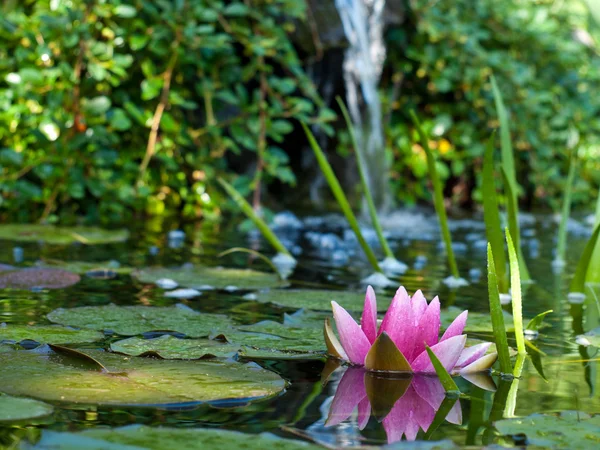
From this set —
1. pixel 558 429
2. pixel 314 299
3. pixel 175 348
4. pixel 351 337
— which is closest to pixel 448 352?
pixel 351 337

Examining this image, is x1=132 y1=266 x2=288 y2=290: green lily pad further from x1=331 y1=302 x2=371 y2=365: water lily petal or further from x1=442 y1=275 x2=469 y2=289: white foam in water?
x1=331 y1=302 x2=371 y2=365: water lily petal

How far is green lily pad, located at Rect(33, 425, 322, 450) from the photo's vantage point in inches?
33.4

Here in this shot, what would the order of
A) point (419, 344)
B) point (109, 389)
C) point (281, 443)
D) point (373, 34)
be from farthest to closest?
point (373, 34), point (419, 344), point (109, 389), point (281, 443)

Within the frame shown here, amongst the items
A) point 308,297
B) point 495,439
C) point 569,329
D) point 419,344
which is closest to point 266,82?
point 308,297

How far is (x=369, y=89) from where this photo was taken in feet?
16.8

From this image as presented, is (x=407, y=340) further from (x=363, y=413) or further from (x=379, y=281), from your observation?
(x=379, y=281)

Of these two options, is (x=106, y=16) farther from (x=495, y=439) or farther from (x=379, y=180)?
(x=495, y=439)

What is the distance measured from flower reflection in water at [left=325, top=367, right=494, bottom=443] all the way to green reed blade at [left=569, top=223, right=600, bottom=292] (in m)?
0.79

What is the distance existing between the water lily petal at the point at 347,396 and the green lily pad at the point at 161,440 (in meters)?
0.12

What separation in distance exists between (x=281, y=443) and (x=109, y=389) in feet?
0.97

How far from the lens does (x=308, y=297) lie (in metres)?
1.98

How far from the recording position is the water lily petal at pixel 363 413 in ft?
3.28

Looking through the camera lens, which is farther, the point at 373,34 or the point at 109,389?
the point at 373,34

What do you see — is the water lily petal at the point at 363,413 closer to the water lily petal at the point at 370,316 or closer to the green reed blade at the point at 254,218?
the water lily petal at the point at 370,316
